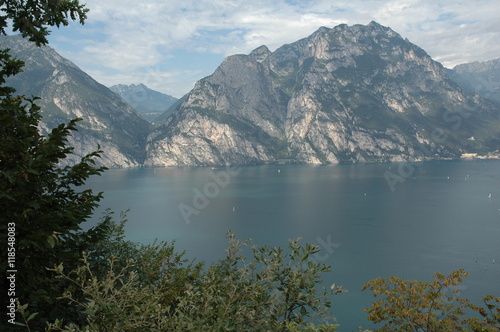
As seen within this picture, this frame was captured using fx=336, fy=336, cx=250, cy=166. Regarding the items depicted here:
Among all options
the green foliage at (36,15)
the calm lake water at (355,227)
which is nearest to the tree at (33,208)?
the green foliage at (36,15)

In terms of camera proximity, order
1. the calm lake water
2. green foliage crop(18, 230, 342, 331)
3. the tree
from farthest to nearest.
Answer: the calm lake water → the tree → green foliage crop(18, 230, 342, 331)

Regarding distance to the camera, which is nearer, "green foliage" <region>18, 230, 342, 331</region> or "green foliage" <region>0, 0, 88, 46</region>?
"green foliage" <region>18, 230, 342, 331</region>

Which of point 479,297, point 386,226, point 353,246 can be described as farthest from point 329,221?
point 479,297

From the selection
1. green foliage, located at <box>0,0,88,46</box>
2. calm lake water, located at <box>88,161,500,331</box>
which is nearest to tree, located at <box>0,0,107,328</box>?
green foliage, located at <box>0,0,88,46</box>

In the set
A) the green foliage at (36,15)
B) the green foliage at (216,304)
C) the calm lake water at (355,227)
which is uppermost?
the green foliage at (36,15)

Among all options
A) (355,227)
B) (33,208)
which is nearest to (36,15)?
(33,208)

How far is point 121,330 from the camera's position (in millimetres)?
5875

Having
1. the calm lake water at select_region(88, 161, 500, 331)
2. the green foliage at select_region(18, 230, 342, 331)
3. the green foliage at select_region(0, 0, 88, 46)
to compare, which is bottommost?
the calm lake water at select_region(88, 161, 500, 331)

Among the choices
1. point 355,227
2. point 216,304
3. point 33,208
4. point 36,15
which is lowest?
point 355,227

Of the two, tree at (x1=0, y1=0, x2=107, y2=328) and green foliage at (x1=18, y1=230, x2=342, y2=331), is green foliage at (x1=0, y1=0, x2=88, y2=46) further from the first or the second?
green foliage at (x1=18, y1=230, x2=342, y2=331)

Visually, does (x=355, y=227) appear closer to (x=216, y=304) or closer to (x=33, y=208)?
(x=216, y=304)

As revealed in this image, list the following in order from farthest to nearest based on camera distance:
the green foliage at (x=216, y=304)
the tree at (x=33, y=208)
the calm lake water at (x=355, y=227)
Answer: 1. the calm lake water at (x=355, y=227)
2. the tree at (x=33, y=208)
3. the green foliage at (x=216, y=304)

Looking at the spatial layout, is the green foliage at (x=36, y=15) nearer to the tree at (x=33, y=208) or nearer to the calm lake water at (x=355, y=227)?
the tree at (x=33, y=208)

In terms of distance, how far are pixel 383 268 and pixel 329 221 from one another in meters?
48.4
